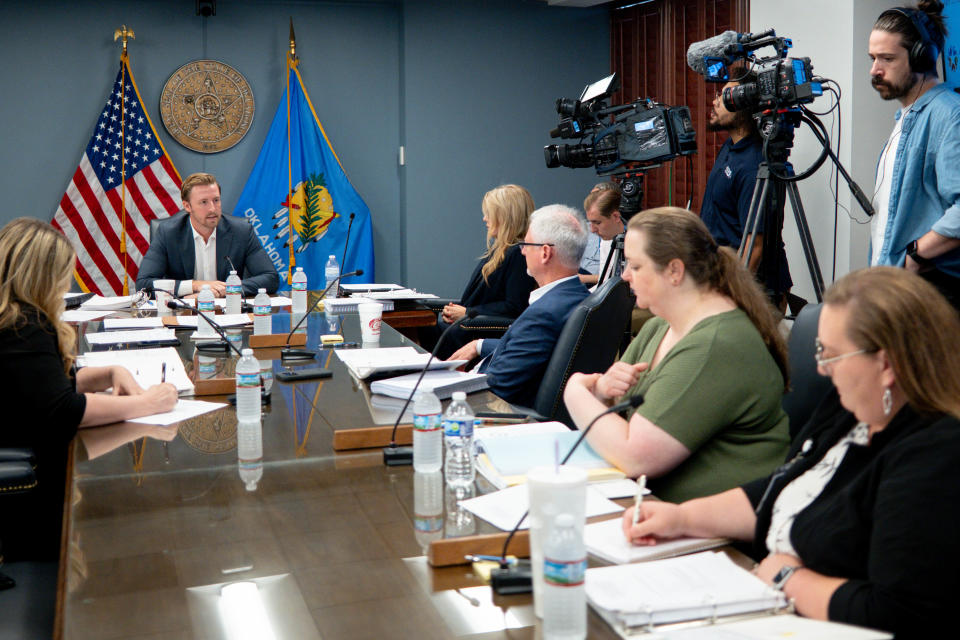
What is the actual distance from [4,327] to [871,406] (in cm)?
176

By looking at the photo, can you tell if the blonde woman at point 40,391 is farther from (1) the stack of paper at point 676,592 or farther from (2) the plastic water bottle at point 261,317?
(1) the stack of paper at point 676,592

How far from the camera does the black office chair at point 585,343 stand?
254cm

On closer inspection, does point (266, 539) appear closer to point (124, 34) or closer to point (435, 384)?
point (435, 384)

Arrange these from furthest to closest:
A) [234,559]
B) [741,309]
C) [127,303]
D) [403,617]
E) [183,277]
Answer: [183,277]
[127,303]
[741,309]
[234,559]
[403,617]

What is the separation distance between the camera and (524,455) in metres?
1.79

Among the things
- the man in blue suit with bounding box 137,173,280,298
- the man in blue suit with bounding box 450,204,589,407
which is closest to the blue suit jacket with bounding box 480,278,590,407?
the man in blue suit with bounding box 450,204,589,407

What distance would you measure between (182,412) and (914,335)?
5.36 feet

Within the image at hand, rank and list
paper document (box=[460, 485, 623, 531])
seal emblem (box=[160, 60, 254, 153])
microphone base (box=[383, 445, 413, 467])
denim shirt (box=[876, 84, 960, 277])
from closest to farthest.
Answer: paper document (box=[460, 485, 623, 531]) → microphone base (box=[383, 445, 413, 467]) → denim shirt (box=[876, 84, 960, 277]) → seal emblem (box=[160, 60, 254, 153])

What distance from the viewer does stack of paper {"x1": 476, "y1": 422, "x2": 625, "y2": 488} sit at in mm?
1729

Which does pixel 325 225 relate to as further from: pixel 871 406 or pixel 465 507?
pixel 871 406

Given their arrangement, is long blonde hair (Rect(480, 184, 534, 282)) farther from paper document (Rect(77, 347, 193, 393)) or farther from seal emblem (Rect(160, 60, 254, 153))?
seal emblem (Rect(160, 60, 254, 153))

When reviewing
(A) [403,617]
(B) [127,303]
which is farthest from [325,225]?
(A) [403,617]

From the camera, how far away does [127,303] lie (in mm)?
4195

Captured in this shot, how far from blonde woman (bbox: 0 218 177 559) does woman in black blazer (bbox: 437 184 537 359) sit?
208 cm
